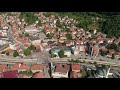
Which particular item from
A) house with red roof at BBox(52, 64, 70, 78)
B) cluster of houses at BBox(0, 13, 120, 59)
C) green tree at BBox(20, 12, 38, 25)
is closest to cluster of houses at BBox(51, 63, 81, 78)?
house with red roof at BBox(52, 64, 70, 78)

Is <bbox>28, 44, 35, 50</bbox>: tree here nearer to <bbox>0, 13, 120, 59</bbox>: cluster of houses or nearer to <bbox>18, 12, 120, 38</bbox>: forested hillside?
<bbox>0, 13, 120, 59</bbox>: cluster of houses

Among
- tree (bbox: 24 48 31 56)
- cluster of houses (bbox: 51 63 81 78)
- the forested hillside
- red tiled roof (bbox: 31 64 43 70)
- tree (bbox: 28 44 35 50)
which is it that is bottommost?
red tiled roof (bbox: 31 64 43 70)

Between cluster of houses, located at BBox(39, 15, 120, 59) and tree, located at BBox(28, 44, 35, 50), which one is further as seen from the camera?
cluster of houses, located at BBox(39, 15, 120, 59)

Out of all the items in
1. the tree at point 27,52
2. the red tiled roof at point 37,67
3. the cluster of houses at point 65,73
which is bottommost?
the red tiled roof at point 37,67

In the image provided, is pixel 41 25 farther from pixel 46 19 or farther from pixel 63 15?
pixel 63 15

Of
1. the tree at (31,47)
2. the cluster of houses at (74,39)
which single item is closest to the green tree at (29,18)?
the cluster of houses at (74,39)

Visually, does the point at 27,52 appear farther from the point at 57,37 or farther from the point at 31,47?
the point at 57,37

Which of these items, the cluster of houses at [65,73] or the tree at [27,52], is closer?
the cluster of houses at [65,73]

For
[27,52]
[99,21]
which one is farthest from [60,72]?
→ [99,21]

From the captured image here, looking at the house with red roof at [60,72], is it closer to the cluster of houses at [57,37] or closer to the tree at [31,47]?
the cluster of houses at [57,37]
